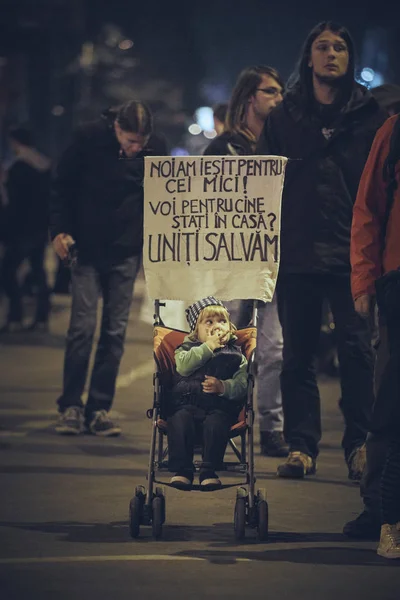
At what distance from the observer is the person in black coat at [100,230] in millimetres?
11266

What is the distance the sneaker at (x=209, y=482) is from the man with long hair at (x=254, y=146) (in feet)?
7.75

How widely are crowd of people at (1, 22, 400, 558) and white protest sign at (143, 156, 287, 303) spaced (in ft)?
0.56

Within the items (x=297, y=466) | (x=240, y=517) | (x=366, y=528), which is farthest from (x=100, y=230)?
(x=366, y=528)

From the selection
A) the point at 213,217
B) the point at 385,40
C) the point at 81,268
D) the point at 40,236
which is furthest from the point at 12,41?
the point at 385,40

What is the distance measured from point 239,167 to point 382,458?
163 cm

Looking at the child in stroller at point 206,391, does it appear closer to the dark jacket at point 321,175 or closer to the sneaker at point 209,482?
the sneaker at point 209,482

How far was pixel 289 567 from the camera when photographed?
23.7 ft

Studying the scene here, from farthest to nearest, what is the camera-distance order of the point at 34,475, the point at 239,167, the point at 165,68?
the point at 165,68 → the point at 34,475 → the point at 239,167

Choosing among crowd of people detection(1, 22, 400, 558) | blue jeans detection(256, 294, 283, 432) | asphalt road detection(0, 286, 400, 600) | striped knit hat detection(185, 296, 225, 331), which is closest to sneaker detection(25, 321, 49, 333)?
crowd of people detection(1, 22, 400, 558)

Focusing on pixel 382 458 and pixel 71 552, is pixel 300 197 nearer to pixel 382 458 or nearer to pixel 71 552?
pixel 382 458

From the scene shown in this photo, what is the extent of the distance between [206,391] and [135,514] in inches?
30.5

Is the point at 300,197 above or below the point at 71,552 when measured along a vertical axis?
above

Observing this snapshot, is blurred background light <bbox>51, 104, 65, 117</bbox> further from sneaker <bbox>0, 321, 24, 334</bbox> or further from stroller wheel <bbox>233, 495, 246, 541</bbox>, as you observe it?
stroller wheel <bbox>233, 495, 246, 541</bbox>

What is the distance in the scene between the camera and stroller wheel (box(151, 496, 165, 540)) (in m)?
7.75
